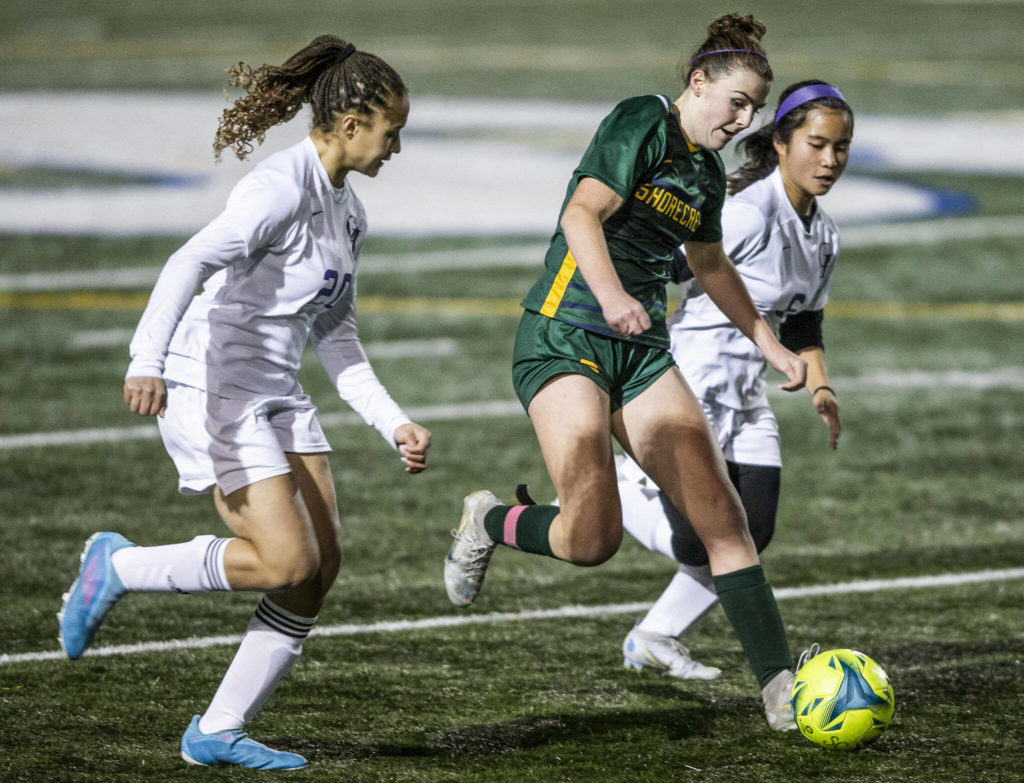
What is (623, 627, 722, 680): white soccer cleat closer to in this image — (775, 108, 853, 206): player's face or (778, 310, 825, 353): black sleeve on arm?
(778, 310, 825, 353): black sleeve on arm

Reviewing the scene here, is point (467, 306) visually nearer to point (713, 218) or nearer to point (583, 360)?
point (713, 218)

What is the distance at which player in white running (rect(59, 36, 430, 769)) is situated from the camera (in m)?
4.51

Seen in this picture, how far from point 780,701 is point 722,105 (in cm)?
178

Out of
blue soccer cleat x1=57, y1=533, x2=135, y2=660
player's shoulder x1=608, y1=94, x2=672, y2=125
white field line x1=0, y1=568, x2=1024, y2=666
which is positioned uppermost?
player's shoulder x1=608, y1=94, x2=672, y2=125

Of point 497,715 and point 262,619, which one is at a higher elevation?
point 262,619

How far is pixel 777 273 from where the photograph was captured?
572cm

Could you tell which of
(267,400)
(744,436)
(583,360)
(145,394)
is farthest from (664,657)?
(145,394)

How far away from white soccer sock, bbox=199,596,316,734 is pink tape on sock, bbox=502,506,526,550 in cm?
83

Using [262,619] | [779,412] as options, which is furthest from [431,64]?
[262,619]

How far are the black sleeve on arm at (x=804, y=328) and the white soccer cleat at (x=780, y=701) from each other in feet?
5.04

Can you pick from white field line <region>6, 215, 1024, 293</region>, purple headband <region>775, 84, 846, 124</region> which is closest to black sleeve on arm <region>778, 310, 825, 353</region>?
purple headband <region>775, 84, 846, 124</region>

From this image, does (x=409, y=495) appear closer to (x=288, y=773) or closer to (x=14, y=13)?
(x=288, y=773)

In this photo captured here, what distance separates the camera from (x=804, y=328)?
5.94 m

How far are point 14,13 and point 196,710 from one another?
129ft
